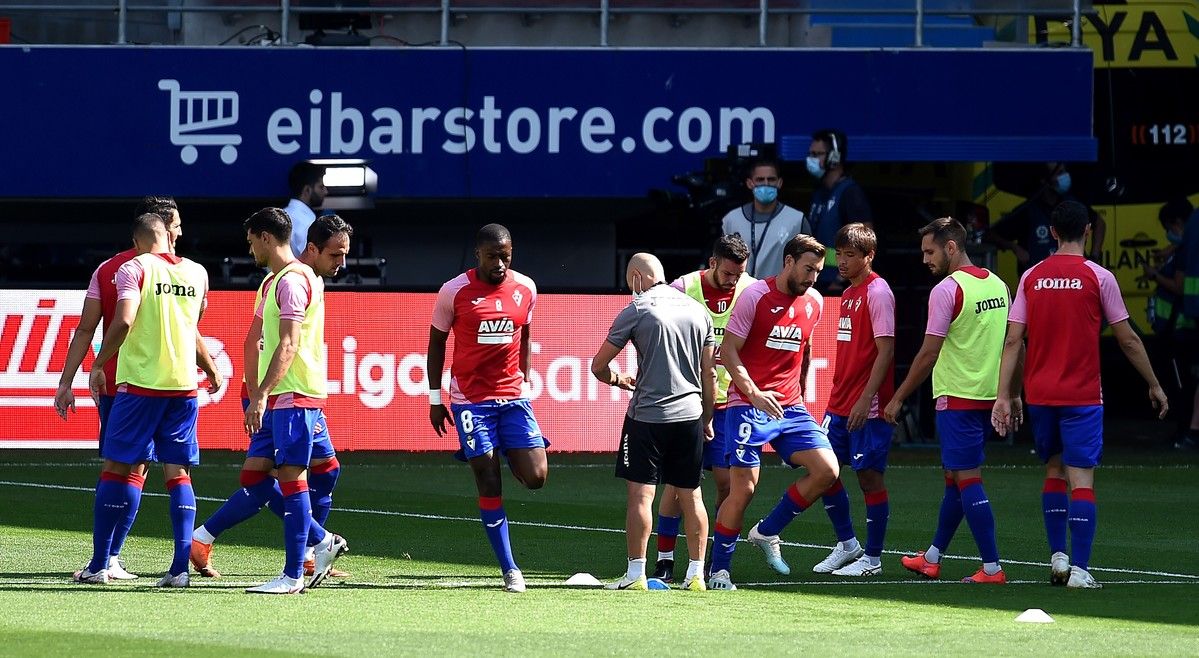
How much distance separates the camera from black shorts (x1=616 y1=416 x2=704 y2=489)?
1056cm

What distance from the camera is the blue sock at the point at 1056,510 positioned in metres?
11.2

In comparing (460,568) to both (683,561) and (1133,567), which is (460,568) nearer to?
(683,561)

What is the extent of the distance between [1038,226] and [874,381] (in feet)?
34.7

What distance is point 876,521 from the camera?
11.7 metres

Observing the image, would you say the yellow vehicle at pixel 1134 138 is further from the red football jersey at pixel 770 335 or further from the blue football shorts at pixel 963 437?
the red football jersey at pixel 770 335

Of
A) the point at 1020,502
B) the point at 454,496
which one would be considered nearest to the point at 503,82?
the point at 454,496

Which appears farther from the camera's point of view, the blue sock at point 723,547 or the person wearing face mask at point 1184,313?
the person wearing face mask at point 1184,313

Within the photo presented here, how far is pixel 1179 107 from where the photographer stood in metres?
23.6

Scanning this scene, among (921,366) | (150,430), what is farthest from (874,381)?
(150,430)

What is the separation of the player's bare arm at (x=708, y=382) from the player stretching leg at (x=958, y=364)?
1.06m

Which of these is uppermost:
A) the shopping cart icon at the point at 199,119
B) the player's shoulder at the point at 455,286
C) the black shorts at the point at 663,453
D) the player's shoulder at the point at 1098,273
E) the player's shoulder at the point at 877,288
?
the shopping cart icon at the point at 199,119

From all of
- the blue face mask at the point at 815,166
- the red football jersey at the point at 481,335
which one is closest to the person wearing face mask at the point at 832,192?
the blue face mask at the point at 815,166

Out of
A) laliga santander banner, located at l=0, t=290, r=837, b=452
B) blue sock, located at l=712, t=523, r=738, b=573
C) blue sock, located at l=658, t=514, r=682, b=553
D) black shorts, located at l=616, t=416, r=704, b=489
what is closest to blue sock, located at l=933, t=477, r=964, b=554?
blue sock, located at l=712, t=523, r=738, b=573

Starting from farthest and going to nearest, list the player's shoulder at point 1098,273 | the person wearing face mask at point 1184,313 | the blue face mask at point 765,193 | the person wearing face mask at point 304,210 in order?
the person wearing face mask at point 1184,313
the blue face mask at point 765,193
the person wearing face mask at point 304,210
the player's shoulder at point 1098,273
